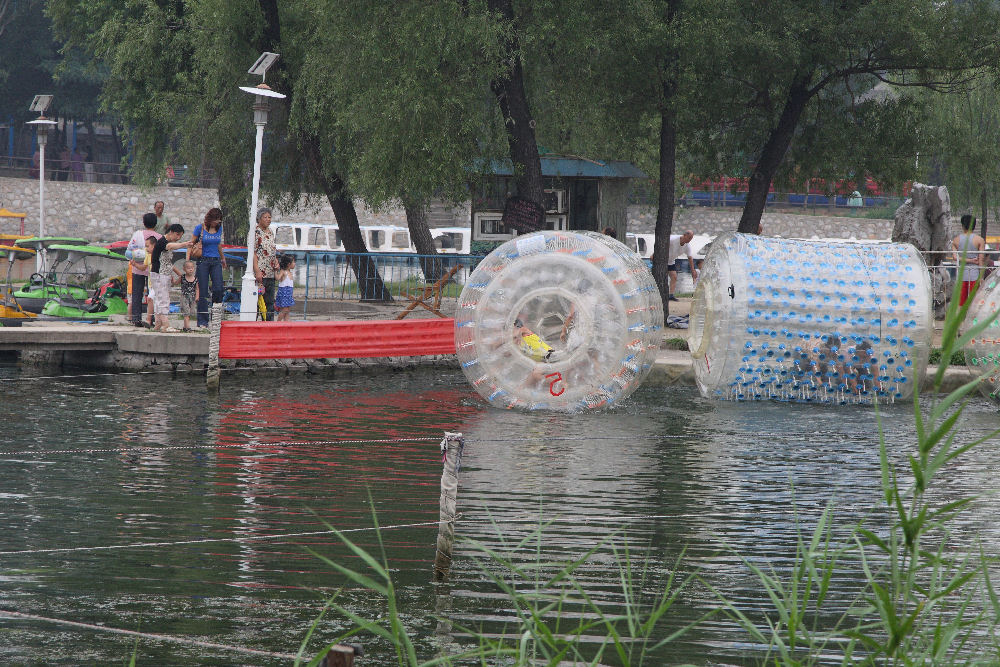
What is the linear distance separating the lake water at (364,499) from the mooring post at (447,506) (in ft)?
0.51

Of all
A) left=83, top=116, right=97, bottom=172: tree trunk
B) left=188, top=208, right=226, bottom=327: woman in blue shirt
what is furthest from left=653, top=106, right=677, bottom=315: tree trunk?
left=83, top=116, right=97, bottom=172: tree trunk

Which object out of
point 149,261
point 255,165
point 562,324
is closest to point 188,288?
point 149,261

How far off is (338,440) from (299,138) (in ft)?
48.1

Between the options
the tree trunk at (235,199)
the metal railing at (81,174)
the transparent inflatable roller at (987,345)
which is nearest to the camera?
the transparent inflatable roller at (987,345)

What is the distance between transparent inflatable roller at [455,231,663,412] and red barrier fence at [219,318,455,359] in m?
3.58

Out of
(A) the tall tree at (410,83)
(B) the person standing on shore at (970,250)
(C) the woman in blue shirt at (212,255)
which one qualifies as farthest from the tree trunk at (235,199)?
(B) the person standing on shore at (970,250)

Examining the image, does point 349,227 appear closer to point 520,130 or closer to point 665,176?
point 520,130

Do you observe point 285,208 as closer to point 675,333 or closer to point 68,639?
point 675,333

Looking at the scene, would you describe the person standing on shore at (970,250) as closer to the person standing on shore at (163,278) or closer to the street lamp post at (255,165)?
the street lamp post at (255,165)

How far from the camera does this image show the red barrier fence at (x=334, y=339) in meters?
17.1

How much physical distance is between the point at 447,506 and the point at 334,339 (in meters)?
11.0

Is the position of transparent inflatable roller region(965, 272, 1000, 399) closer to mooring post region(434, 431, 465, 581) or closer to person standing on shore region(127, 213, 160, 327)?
mooring post region(434, 431, 465, 581)

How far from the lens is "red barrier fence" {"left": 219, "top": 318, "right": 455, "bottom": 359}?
56.0ft

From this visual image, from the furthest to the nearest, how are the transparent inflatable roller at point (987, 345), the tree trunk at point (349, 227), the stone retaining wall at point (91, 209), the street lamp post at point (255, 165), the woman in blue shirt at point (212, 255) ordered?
the stone retaining wall at point (91, 209) < the tree trunk at point (349, 227) < the woman in blue shirt at point (212, 255) < the street lamp post at point (255, 165) < the transparent inflatable roller at point (987, 345)
